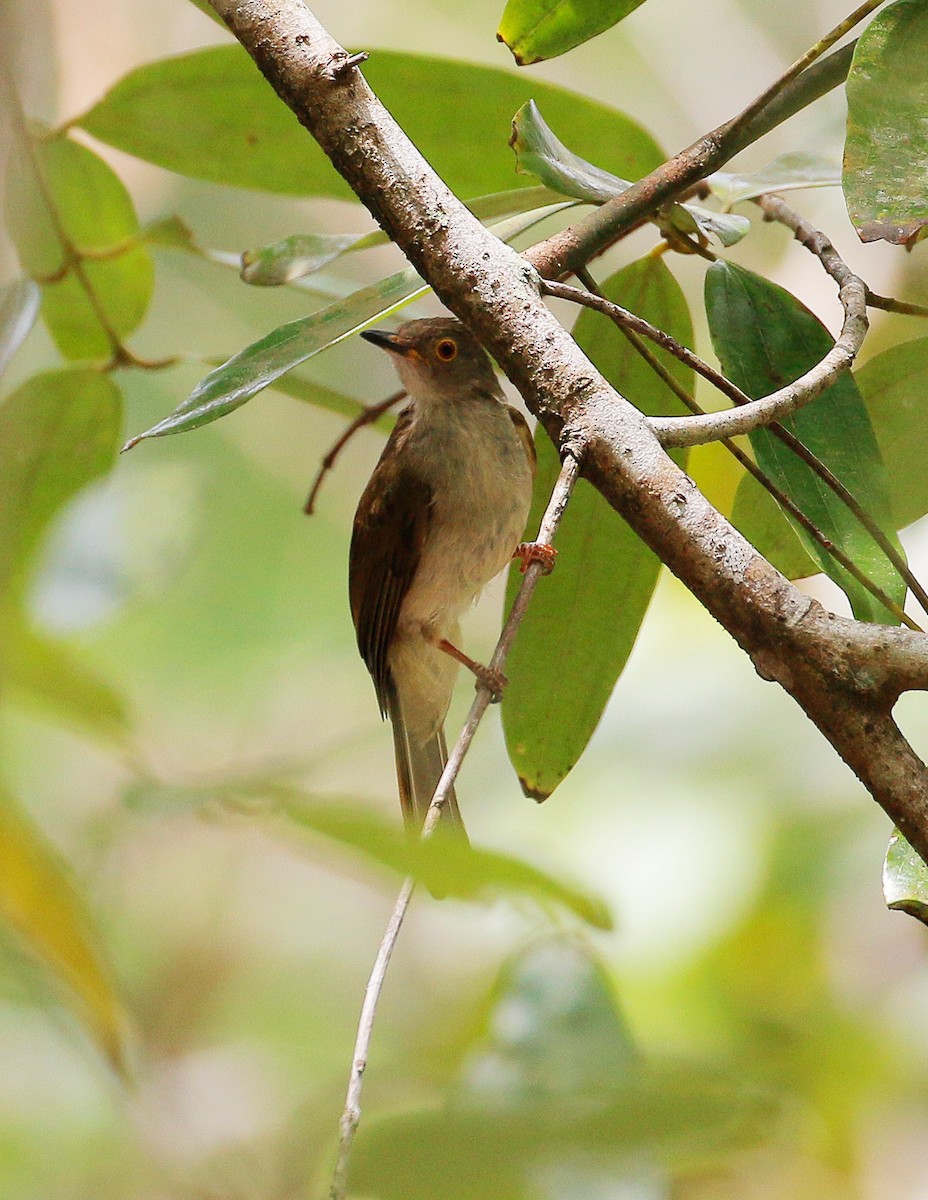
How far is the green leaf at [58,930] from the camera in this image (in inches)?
24.8

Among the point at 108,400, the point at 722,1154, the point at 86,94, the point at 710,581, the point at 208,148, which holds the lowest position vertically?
the point at 722,1154

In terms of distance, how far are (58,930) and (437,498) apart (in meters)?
2.12

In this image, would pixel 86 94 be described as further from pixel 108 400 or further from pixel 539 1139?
pixel 539 1139

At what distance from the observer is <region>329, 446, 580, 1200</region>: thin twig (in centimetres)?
63

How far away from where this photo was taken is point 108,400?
2.28 metres

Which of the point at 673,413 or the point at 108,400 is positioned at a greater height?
the point at 108,400

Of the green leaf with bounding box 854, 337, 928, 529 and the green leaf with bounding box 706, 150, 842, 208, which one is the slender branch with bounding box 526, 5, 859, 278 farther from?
the green leaf with bounding box 854, 337, 928, 529

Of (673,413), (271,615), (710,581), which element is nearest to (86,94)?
(271,615)

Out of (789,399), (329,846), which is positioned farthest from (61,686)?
(789,399)

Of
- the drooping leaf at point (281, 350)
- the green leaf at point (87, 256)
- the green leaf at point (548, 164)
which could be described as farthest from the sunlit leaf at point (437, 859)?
the green leaf at point (87, 256)

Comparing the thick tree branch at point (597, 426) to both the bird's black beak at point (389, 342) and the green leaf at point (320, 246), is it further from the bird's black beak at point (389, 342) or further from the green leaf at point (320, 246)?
the bird's black beak at point (389, 342)

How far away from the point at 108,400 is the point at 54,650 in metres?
1.83

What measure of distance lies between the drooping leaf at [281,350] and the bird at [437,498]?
1.23 meters

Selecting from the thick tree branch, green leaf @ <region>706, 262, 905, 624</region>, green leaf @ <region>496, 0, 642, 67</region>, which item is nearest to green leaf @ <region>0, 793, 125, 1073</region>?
the thick tree branch
